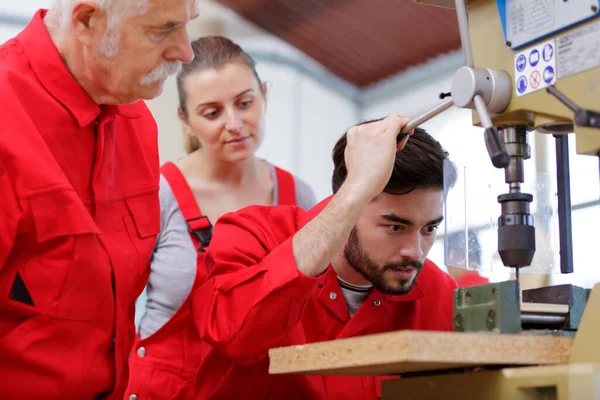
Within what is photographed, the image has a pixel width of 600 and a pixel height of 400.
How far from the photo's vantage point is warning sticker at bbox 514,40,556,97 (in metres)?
1.19

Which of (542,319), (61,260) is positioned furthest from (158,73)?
(542,319)

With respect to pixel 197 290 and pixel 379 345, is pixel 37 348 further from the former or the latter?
pixel 379 345

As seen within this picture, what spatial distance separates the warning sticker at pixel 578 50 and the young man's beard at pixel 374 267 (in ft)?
2.25

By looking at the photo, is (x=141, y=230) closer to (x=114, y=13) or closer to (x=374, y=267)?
(x=114, y=13)

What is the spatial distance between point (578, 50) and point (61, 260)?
0.81m

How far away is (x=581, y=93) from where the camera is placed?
44.8 inches

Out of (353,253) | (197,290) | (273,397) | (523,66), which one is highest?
(523,66)

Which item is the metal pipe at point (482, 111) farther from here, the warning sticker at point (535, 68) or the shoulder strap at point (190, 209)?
the shoulder strap at point (190, 209)

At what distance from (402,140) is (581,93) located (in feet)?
1.18

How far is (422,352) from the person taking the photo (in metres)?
0.96

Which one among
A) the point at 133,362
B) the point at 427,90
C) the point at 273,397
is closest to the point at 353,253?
the point at 273,397

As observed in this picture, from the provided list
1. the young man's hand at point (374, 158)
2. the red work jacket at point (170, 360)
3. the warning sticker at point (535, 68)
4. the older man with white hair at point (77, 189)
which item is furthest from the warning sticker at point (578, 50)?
the red work jacket at point (170, 360)

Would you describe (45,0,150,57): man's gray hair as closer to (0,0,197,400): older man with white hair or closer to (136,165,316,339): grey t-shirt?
(0,0,197,400): older man with white hair

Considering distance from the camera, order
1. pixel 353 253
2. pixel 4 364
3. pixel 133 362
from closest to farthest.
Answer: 1. pixel 4 364
2. pixel 353 253
3. pixel 133 362
